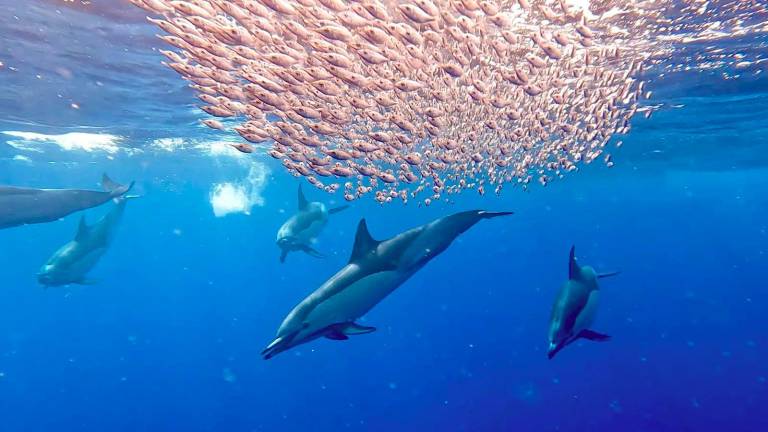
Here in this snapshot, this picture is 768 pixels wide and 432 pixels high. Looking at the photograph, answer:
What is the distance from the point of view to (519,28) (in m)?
10.2

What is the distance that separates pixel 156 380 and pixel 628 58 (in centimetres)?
3448

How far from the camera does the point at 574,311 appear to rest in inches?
262

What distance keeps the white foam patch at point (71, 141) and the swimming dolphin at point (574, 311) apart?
25216 mm

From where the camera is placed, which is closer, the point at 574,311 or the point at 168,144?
the point at 574,311

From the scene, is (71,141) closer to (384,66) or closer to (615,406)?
(384,66)

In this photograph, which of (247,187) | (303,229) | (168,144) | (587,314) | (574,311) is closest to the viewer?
(574,311)

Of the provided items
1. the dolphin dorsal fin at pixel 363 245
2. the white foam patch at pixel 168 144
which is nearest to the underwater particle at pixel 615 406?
the dolphin dorsal fin at pixel 363 245

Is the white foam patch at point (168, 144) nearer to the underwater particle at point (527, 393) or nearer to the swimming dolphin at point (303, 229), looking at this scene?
the swimming dolphin at point (303, 229)

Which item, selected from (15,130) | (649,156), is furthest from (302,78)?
(649,156)

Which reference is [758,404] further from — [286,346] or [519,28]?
[286,346]

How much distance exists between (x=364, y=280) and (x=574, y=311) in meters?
3.15

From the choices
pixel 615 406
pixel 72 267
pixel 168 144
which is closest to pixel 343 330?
pixel 72 267

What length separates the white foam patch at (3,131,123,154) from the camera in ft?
79.8

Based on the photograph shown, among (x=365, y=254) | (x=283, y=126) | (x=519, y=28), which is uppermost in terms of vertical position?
(x=519, y=28)
